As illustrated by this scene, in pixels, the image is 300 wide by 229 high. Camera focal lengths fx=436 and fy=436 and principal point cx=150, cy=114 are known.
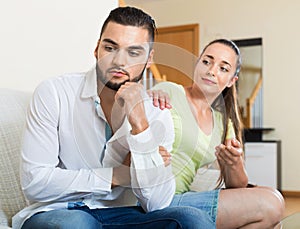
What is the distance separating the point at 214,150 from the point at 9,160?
0.67 m

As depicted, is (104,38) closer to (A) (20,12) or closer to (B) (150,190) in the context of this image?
(B) (150,190)

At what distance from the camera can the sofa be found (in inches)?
47.3

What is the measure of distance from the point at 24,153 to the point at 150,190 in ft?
1.08

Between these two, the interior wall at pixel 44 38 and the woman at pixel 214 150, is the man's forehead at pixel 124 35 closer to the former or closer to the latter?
the woman at pixel 214 150

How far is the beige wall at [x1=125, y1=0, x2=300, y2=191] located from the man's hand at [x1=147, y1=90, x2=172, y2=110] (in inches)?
157

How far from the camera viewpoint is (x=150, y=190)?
44.3 inches

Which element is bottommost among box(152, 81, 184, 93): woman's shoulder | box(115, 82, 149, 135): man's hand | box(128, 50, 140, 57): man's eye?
box(115, 82, 149, 135): man's hand

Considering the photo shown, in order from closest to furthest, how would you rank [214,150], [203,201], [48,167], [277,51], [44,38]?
[48,167] < [203,201] < [214,150] < [44,38] < [277,51]

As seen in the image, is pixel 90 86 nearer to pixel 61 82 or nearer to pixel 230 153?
pixel 61 82

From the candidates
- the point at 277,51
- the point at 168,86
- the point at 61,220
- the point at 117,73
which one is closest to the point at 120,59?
the point at 117,73

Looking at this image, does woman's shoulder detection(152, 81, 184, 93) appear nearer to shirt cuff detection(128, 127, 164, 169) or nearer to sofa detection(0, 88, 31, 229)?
shirt cuff detection(128, 127, 164, 169)

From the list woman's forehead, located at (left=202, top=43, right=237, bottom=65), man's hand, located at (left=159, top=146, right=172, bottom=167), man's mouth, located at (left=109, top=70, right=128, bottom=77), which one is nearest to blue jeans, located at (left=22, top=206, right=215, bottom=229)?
man's hand, located at (left=159, top=146, right=172, bottom=167)

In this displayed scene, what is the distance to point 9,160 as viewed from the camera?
48.3 inches

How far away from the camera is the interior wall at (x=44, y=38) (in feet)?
5.25
